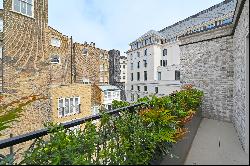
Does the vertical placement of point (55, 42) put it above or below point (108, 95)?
above

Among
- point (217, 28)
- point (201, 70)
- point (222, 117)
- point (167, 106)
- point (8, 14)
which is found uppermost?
point (8, 14)

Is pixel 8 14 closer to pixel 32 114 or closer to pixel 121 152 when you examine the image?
pixel 32 114

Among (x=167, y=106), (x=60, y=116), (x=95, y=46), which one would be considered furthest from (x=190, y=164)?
(x=95, y=46)

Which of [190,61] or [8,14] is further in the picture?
[8,14]

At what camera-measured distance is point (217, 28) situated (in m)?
8.52

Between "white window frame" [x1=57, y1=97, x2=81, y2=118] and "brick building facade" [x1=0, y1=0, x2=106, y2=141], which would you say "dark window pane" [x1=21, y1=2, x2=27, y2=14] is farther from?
"white window frame" [x1=57, y1=97, x2=81, y2=118]

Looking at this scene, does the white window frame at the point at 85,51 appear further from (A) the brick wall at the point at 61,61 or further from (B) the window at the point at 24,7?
(B) the window at the point at 24,7

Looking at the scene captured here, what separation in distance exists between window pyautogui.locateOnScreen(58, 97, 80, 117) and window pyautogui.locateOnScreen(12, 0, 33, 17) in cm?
875

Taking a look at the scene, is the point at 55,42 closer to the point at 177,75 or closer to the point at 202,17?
the point at 177,75

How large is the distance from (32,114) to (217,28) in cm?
1512

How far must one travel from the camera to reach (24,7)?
17.5m

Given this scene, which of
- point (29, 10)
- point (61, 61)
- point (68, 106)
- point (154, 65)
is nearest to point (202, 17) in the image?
point (154, 65)

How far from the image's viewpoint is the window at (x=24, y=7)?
16.9 m

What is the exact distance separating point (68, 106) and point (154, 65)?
2241 cm
